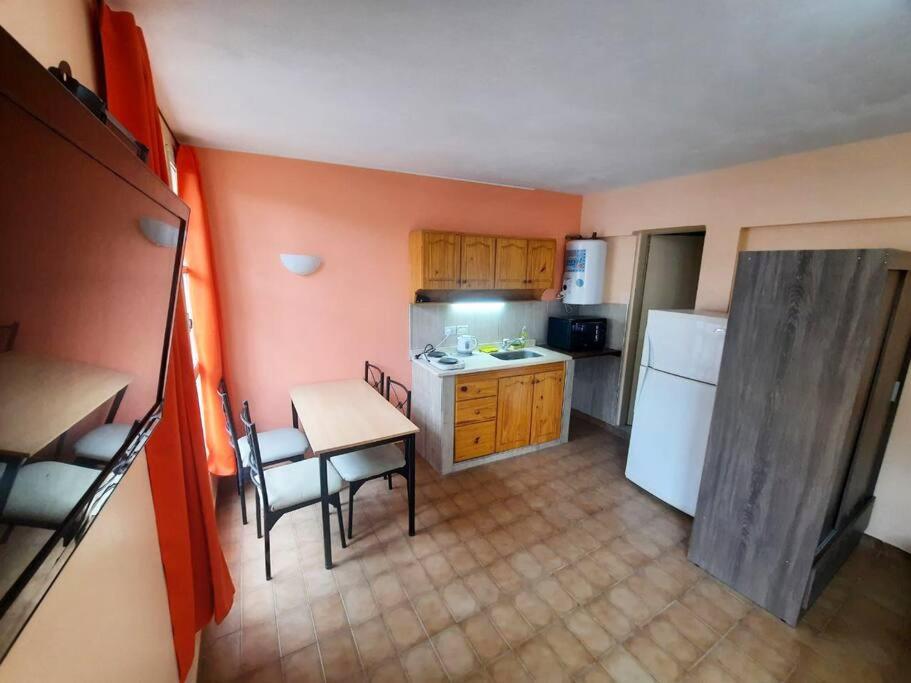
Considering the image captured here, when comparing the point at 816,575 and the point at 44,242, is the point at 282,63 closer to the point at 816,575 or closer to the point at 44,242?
the point at 44,242

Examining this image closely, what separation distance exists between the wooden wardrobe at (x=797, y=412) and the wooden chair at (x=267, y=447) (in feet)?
8.45

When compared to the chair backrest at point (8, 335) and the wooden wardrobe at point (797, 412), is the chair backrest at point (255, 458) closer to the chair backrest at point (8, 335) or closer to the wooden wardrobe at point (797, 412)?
the chair backrest at point (8, 335)

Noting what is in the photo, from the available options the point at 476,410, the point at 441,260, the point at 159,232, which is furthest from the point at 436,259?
the point at 159,232

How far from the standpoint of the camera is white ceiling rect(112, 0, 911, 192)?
4.00 feet

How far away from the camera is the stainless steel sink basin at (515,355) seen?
354 centimetres

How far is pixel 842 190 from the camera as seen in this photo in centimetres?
233

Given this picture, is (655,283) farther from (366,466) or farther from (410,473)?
(366,466)

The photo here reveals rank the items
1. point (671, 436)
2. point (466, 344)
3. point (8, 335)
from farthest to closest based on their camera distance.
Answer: point (466, 344) → point (671, 436) → point (8, 335)

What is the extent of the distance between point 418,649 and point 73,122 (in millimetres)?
2131

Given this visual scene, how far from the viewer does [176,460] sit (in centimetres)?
132

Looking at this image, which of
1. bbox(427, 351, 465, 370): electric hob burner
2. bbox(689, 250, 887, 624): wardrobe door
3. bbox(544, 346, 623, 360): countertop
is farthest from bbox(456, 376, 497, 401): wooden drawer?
bbox(689, 250, 887, 624): wardrobe door

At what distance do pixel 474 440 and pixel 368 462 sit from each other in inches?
42.2

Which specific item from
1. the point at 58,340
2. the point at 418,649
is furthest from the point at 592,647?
the point at 58,340

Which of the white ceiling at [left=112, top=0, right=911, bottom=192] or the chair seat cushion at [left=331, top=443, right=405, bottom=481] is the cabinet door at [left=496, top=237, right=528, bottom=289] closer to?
the white ceiling at [left=112, top=0, right=911, bottom=192]
